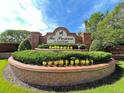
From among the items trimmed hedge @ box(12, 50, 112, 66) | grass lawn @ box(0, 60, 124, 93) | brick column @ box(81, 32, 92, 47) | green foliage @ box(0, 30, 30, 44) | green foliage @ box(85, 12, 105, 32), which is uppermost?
green foliage @ box(85, 12, 105, 32)

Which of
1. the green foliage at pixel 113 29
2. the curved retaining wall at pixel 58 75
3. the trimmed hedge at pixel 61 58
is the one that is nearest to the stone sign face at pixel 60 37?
the green foliage at pixel 113 29

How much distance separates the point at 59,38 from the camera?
55.2 ft

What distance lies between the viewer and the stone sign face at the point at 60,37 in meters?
16.8

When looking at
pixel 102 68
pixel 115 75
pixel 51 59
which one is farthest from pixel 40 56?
pixel 115 75

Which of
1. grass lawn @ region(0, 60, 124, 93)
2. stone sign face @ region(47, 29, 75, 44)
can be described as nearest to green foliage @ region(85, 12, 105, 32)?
stone sign face @ region(47, 29, 75, 44)

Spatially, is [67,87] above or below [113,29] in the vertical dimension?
below

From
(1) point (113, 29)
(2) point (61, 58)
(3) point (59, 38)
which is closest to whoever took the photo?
(2) point (61, 58)

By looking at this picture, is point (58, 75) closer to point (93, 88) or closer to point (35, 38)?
point (93, 88)

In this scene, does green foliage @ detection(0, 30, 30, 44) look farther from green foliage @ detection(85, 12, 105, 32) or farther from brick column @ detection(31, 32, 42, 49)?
brick column @ detection(31, 32, 42, 49)

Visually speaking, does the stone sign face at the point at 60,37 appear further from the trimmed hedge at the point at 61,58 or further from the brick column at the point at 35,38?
the trimmed hedge at the point at 61,58

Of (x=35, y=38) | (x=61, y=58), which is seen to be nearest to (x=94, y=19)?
(x=35, y=38)

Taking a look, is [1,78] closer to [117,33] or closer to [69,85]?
[69,85]

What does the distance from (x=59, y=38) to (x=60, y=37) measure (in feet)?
0.47

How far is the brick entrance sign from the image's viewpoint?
663 inches
